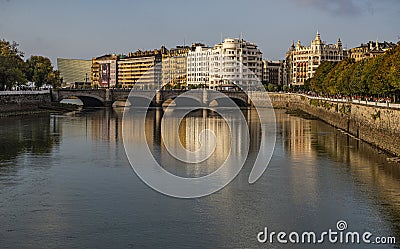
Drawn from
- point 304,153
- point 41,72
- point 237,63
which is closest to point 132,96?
point 41,72

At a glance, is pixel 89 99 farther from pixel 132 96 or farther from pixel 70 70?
pixel 70 70

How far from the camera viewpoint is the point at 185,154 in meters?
32.1

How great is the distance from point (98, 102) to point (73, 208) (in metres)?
71.3

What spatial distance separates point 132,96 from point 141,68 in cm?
7013

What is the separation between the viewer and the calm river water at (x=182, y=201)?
1650 centimetres

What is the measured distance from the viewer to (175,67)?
144250mm

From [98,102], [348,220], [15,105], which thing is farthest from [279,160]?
[98,102]

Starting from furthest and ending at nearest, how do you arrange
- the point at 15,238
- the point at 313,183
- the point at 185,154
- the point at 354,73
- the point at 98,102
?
1. the point at 98,102
2. the point at 354,73
3. the point at 185,154
4. the point at 313,183
5. the point at 15,238

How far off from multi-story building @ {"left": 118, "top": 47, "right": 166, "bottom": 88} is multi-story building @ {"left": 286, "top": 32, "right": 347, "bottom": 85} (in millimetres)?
34612

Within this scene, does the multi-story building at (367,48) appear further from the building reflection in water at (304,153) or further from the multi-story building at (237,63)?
the building reflection in water at (304,153)

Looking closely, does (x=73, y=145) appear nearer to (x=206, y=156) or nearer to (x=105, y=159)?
(x=105, y=159)

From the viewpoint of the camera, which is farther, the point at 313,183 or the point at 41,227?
the point at 313,183

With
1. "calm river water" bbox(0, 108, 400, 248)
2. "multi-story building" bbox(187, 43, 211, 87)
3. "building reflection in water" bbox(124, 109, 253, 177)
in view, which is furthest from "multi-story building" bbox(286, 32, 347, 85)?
"calm river water" bbox(0, 108, 400, 248)

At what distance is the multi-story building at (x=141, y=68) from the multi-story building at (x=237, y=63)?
Result: 2975 centimetres
